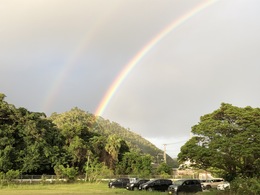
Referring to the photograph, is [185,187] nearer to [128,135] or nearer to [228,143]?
[228,143]

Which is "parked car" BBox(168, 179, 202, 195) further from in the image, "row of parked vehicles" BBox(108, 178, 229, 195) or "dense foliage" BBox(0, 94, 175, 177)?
"dense foliage" BBox(0, 94, 175, 177)

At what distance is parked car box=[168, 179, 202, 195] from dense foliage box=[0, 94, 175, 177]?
2526cm

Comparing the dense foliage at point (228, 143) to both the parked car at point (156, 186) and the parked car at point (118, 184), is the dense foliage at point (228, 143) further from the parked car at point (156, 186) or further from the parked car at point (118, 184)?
the parked car at point (118, 184)

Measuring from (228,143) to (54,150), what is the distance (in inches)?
1471

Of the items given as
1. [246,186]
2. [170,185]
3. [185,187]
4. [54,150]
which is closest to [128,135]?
[54,150]

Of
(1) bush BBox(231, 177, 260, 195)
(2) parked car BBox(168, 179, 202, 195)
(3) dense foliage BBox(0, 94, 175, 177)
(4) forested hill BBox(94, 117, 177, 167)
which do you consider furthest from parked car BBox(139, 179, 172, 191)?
(4) forested hill BBox(94, 117, 177, 167)

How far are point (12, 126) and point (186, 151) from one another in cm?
3626

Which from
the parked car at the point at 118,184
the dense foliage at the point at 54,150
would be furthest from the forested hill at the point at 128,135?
the parked car at the point at 118,184

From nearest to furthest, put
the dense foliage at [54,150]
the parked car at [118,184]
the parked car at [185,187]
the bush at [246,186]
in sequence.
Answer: the bush at [246,186], the parked car at [185,187], the parked car at [118,184], the dense foliage at [54,150]

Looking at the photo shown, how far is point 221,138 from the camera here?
2672 cm

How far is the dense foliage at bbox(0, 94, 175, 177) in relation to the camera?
53.3m

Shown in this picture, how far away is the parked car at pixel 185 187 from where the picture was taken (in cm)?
2870

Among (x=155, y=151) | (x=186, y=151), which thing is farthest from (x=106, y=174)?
(x=155, y=151)

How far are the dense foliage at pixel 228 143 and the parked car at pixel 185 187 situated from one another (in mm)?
2314
